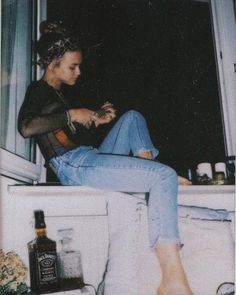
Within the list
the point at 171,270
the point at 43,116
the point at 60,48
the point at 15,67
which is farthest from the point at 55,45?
the point at 171,270

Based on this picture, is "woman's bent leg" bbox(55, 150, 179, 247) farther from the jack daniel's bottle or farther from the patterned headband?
the patterned headband

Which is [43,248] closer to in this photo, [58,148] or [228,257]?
[58,148]

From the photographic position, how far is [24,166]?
150 cm

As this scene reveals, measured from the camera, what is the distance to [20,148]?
5.14 ft

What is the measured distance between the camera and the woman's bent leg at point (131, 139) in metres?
1.46

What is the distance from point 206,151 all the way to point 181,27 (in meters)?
0.91

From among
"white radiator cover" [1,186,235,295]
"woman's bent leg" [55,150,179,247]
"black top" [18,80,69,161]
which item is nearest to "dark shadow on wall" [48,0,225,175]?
"white radiator cover" [1,186,235,295]

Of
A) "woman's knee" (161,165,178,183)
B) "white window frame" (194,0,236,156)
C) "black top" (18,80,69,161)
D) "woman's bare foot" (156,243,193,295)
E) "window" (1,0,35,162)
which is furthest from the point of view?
"white window frame" (194,0,236,156)

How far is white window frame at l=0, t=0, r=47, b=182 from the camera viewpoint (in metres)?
1.29

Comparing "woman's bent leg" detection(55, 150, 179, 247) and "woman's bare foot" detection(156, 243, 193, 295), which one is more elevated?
"woman's bent leg" detection(55, 150, 179, 247)

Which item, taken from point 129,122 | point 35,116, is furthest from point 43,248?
point 129,122

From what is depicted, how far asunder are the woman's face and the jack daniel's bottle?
0.63 meters

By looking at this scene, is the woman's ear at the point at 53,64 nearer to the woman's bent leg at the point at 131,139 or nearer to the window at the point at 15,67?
the window at the point at 15,67

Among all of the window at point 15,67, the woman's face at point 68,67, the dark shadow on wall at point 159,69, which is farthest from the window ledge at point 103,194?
the woman's face at point 68,67
